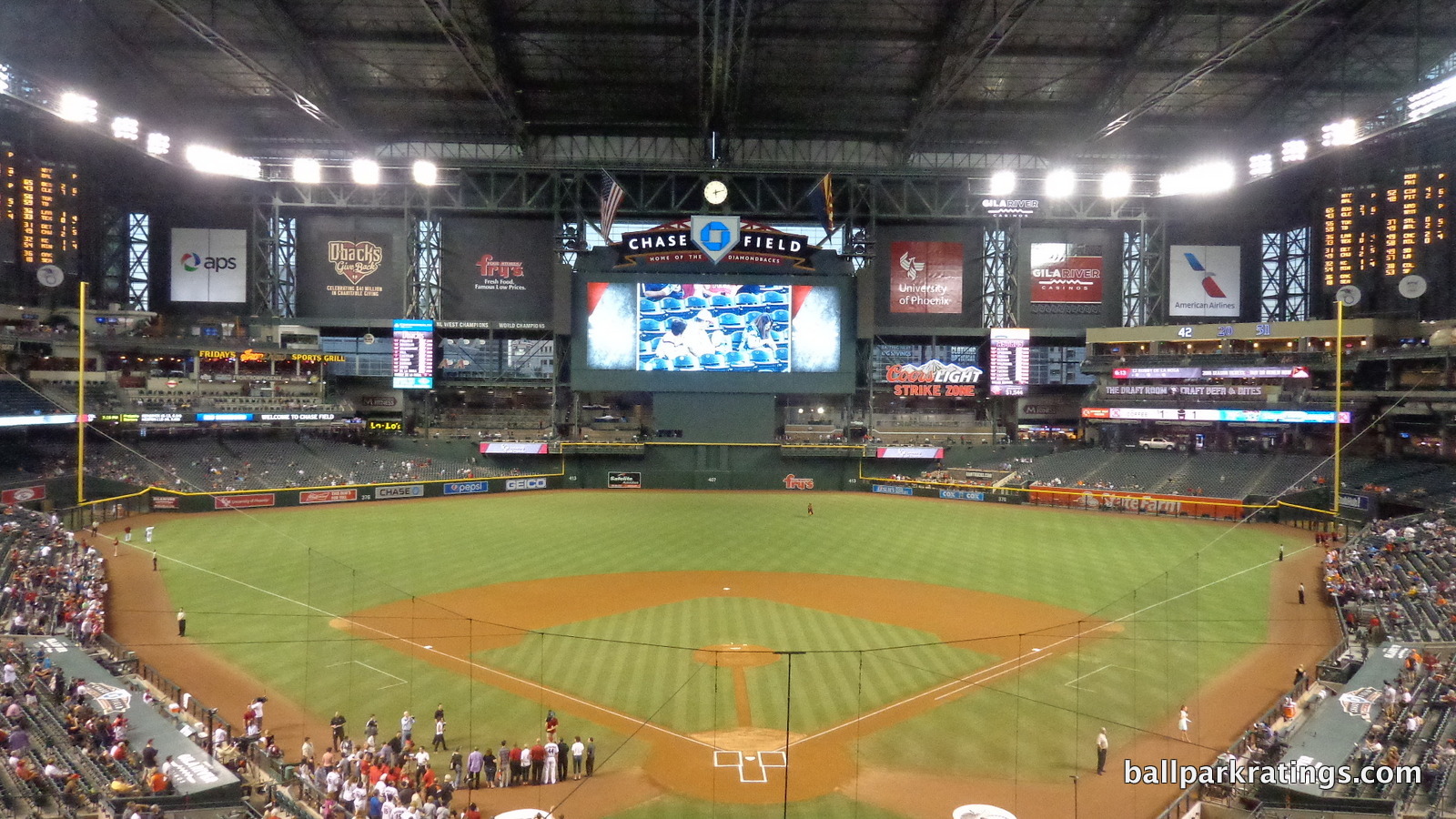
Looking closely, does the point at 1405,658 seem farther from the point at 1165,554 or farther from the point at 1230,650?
the point at 1165,554

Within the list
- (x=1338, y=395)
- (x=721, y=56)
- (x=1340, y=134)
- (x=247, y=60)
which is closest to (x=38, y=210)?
(x=247, y=60)

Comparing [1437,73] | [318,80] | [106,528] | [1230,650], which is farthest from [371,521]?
[1437,73]

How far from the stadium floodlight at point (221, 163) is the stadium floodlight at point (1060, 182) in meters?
49.2

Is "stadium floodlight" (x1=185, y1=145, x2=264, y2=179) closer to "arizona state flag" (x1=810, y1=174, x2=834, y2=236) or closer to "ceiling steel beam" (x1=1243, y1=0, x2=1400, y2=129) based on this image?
"arizona state flag" (x1=810, y1=174, x2=834, y2=236)

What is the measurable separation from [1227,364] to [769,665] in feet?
137

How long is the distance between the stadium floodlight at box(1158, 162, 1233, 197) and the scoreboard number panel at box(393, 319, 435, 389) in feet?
158

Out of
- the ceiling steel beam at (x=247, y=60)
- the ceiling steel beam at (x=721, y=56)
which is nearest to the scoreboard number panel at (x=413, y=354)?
the ceiling steel beam at (x=247, y=60)

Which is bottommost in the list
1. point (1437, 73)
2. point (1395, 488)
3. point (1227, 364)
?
point (1395, 488)

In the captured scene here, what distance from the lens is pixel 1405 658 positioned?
52.3ft

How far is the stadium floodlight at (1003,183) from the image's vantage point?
47094 millimetres

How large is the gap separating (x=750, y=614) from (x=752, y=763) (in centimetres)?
885

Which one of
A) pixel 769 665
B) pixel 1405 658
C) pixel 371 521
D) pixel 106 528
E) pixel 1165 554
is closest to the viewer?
pixel 1405 658

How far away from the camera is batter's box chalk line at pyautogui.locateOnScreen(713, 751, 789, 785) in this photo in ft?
43.9

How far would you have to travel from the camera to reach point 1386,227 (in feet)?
135
